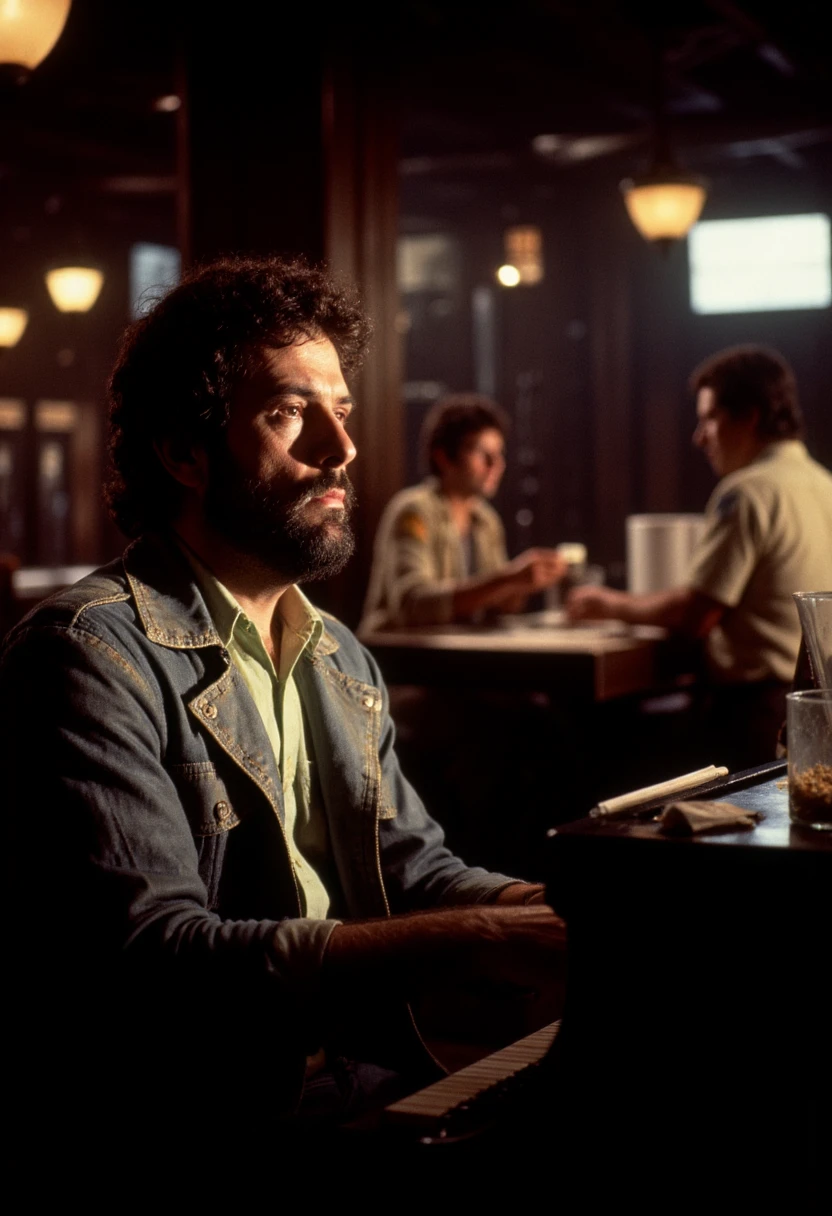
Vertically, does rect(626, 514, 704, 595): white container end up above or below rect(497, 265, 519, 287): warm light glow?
below

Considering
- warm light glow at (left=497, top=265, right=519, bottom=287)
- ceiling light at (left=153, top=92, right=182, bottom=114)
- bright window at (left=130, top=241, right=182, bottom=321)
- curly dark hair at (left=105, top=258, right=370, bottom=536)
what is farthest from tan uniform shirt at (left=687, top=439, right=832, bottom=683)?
bright window at (left=130, top=241, right=182, bottom=321)

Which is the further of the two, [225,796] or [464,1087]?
[225,796]

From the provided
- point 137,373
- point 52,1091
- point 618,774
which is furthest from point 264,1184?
point 618,774

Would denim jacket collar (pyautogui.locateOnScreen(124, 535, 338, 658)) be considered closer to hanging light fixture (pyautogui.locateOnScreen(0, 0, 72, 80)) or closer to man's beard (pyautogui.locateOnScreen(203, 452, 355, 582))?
man's beard (pyautogui.locateOnScreen(203, 452, 355, 582))

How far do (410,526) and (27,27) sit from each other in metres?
2.16

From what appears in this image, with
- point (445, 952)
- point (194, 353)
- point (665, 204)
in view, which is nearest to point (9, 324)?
point (665, 204)

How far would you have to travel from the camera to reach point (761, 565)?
405 cm

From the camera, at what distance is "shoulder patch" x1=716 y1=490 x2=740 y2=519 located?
13.2ft

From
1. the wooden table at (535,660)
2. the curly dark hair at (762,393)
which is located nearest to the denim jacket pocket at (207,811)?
the wooden table at (535,660)

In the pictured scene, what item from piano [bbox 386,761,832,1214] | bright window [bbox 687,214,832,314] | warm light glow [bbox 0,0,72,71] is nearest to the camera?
piano [bbox 386,761,832,1214]

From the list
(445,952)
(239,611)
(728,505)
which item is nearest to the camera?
(445,952)

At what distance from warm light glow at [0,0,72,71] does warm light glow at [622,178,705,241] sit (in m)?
2.99

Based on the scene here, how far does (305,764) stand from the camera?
178 centimetres

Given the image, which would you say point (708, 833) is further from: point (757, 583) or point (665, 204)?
point (665, 204)
